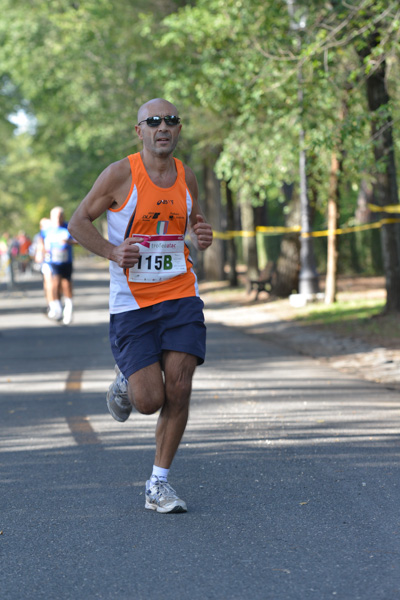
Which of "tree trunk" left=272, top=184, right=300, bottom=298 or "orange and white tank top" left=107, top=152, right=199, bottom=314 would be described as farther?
"tree trunk" left=272, top=184, right=300, bottom=298

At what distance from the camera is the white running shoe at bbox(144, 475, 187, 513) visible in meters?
5.14

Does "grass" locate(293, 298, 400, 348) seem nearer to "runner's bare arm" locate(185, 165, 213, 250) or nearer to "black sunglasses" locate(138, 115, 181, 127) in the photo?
"runner's bare arm" locate(185, 165, 213, 250)

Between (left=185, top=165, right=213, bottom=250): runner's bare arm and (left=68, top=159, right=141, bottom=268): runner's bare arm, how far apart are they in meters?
→ 0.44

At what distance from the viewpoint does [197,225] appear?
5.39 metres

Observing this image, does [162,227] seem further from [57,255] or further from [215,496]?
[57,255]

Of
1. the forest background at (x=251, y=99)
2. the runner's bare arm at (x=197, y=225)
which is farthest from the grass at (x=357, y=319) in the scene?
the runner's bare arm at (x=197, y=225)

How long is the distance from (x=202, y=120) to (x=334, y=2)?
968cm

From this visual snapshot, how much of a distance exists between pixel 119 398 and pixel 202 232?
998 mm

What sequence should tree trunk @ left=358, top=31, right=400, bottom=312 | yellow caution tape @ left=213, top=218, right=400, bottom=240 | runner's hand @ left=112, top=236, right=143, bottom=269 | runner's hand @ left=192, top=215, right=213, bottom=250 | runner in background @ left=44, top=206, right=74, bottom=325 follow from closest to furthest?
runner's hand @ left=112, top=236, right=143, bottom=269
runner's hand @ left=192, top=215, right=213, bottom=250
runner in background @ left=44, top=206, right=74, bottom=325
tree trunk @ left=358, top=31, right=400, bottom=312
yellow caution tape @ left=213, top=218, right=400, bottom=240

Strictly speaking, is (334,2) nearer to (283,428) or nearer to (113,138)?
(283,428)

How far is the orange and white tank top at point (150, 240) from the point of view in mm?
5121

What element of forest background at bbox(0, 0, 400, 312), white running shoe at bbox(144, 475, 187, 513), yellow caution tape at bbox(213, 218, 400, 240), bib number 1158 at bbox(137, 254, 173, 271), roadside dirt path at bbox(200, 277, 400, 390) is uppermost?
forest background at bbox(0, 0, 400, 312)

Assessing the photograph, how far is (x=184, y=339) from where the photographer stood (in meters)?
5.18

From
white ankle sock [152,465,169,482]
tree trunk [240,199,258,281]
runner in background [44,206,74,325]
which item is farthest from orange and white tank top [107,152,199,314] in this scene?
tree trunk [240,199,258,281]
